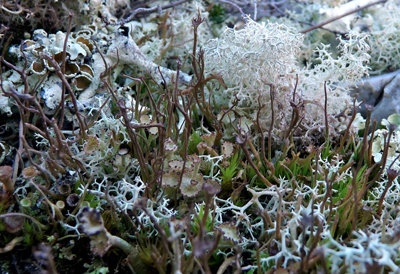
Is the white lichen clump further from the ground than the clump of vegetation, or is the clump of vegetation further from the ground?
the white lichen clump

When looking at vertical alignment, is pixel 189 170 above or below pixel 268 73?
below

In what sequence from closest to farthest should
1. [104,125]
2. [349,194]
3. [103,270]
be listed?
[103,270]
[349,194]
[104,125]

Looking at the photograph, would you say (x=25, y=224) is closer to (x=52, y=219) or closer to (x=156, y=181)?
(x=52, y=219)

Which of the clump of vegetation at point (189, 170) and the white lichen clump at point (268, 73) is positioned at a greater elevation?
the white lichen clump at point (268, 73)

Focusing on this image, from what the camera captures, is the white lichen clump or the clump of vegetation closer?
the clump of vegetation

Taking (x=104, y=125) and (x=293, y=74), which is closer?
(x=104, y=125)

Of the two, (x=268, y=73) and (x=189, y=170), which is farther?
(x=268, y=73)

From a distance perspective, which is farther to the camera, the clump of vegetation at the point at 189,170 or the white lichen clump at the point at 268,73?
the white lichen clump at the point at 268,73

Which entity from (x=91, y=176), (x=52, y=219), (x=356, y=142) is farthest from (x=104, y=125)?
(x=356, y=142)
